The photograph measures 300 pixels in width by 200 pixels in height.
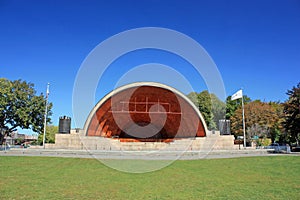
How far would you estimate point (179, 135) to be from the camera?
38.9 m

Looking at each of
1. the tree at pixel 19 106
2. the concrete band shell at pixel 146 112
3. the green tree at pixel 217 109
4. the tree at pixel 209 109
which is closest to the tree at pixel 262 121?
the green tree at pixel 217 109

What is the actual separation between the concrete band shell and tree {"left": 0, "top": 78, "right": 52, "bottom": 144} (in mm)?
8071

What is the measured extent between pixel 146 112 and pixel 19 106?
16.2m

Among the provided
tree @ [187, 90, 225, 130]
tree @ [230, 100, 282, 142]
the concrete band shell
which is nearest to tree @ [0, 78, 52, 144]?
the concrete band shell

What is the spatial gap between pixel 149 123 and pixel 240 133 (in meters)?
15.9

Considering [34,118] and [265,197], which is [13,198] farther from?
[34,118]

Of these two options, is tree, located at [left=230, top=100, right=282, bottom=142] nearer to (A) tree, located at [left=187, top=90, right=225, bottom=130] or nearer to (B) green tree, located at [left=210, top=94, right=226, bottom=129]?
(B) green tree, located at [left=210, top=94, right=226, bottom=129]

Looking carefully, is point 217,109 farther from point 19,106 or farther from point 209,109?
point 19,106

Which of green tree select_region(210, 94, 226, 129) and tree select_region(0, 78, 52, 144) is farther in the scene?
green tree select_region(210, 94, 226, 129)

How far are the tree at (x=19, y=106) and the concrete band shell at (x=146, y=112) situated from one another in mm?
8071

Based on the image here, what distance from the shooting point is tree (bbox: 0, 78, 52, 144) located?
30158 mm

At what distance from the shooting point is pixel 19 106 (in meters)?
31.2

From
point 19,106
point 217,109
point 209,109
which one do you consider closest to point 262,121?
point 217,109

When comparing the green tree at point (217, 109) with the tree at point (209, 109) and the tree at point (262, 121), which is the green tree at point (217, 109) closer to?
the tree at point (209, 109)
